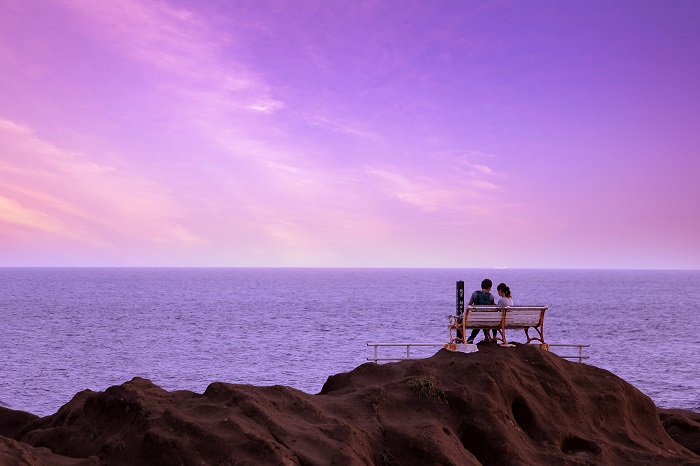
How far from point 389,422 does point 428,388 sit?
1219 millimetres

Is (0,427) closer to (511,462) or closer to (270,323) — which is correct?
(511,462)

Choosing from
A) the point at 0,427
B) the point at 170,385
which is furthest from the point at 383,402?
the point at 170,385

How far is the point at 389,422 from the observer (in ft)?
39.4

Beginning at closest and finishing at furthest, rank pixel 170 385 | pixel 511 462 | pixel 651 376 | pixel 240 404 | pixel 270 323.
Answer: pixel 240 404, pixel 511 462, pixel 170 385, pixel 651 376, pixel 270 323

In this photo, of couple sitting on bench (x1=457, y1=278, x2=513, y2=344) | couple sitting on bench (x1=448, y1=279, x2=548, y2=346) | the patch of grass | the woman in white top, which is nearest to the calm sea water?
couple sitting on bench (x1=457, y1=278, x2=513, y2=344)

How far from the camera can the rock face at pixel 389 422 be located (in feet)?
33.3

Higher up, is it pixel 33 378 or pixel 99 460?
pixel 99 460

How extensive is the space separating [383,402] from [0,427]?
9.88 metres

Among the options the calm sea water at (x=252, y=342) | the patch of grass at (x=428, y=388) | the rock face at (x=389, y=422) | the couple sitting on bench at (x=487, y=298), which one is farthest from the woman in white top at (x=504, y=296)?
the calm sea water at (x=252, y=342)

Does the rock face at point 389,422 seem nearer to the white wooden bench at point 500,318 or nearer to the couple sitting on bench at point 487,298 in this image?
the white wooden bench at point 500,318

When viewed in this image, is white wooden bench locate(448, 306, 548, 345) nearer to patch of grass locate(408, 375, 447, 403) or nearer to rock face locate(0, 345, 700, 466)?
rock face locate(0, 345, 700, 466)

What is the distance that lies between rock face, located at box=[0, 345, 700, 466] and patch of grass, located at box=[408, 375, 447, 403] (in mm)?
22

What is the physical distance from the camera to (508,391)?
527 inches

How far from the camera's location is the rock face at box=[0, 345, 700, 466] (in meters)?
10.2
